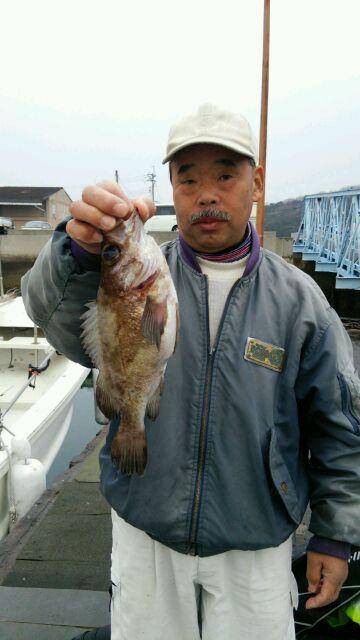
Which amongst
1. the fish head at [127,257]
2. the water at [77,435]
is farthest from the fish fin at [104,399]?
the water at [77,435]

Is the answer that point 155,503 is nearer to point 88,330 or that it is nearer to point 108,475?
point 108,475

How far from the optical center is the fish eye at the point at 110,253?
5.31 ft

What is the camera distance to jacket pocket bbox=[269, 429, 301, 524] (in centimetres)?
173

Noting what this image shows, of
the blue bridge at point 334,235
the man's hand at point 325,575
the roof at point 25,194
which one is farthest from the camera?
the roof at point 25,194

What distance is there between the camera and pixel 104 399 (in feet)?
5.89

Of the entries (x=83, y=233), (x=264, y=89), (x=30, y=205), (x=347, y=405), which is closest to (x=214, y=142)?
(x=83, y=233)

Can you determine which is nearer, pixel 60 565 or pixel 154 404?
pixel 154 404

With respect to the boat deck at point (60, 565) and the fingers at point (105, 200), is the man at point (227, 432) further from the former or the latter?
the boat deck at point (60, 565)

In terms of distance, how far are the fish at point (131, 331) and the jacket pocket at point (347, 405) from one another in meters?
0.71

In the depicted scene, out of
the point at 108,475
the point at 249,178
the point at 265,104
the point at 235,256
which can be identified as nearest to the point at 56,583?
the point at 108,475

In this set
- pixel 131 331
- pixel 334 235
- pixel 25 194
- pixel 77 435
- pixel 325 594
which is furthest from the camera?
pixel 25 194

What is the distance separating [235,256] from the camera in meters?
1.92

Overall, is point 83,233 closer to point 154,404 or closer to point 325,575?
point 154,404

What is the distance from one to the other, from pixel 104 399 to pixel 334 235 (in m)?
16.7
